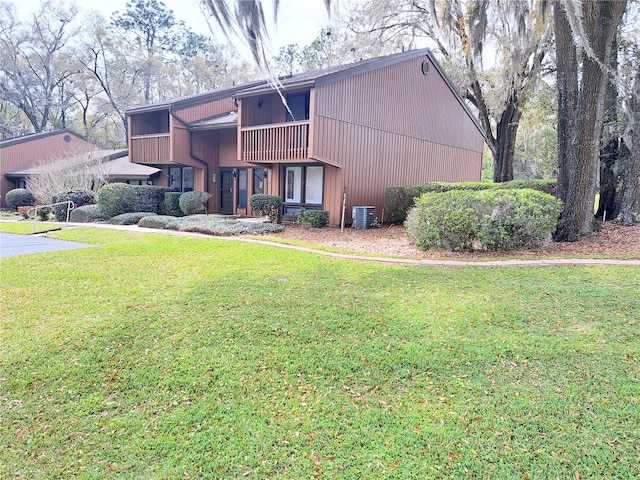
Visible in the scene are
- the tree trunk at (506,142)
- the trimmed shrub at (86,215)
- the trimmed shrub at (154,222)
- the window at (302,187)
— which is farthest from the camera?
the tree trunk at (506,142)

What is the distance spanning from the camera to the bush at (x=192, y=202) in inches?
556

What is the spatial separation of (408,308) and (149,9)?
38.0m

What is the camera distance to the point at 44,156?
23203 mm

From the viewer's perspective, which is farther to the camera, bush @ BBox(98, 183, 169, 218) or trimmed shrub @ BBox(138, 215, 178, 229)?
bush @ BBox(98, 183, 169, 218)

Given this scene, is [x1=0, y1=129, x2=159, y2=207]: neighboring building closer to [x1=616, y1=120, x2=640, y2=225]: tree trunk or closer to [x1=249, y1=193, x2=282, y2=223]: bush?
[x1=249, y1=193, x2=282, y2=223]: bush

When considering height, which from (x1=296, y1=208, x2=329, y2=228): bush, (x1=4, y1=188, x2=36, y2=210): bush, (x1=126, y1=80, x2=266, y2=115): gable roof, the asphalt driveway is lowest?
the asphalt driveway

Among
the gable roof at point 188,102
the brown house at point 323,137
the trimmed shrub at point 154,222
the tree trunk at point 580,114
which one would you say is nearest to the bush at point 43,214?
the brown house at point 323,137

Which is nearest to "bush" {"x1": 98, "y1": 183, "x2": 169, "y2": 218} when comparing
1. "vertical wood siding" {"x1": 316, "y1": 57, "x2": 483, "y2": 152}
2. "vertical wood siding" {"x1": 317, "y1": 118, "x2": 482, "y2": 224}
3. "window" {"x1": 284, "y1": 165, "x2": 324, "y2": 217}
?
"window" {"x1": 284, "y1": 165, "x2": 324, "y2": 217}

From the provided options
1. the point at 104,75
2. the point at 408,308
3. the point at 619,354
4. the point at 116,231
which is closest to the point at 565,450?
the point at 619,354

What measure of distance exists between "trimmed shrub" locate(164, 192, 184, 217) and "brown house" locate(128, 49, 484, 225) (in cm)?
146

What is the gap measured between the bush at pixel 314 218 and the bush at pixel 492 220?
15.5ft

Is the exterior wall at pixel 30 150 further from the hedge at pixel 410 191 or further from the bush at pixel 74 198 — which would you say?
the hedge at pixel 410 191

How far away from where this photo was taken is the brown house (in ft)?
38.7

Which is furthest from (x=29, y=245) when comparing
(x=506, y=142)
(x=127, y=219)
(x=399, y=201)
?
(x=506, y=142)
